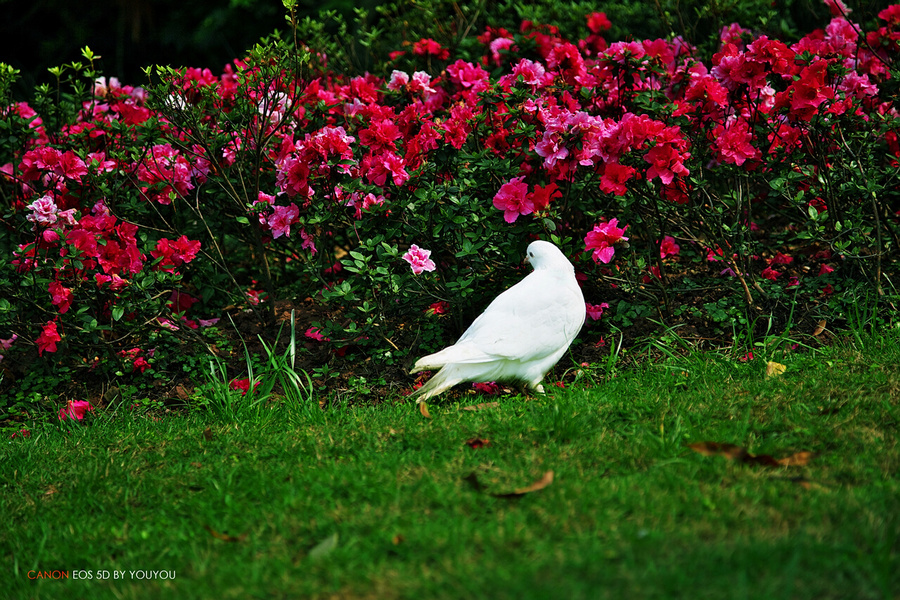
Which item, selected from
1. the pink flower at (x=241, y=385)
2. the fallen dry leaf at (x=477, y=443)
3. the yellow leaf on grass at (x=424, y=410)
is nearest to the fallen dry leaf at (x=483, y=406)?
the yellow leaf on grass at (x=424, y=410)

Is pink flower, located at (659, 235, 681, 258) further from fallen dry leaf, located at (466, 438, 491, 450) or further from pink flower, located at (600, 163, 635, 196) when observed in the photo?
fallen dry leaf, located at (466, 438, 491, 450)

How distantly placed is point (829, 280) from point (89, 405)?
3995 mm

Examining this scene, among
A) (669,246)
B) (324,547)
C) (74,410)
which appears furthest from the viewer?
(669,246)

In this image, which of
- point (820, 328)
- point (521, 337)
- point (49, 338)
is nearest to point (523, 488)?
point (521, 337)

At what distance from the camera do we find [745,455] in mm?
2600

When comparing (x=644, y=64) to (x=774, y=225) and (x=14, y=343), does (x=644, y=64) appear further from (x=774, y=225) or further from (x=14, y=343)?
(x=14, y=343)

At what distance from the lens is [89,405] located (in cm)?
401

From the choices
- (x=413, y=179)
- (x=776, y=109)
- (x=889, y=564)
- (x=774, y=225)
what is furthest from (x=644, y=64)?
(x=889, y=564)


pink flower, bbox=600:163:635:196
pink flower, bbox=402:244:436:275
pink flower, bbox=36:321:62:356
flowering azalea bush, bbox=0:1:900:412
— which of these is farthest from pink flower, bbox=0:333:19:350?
pink flower, bbox=600:163:635:196

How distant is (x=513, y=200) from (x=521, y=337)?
29.8 inches

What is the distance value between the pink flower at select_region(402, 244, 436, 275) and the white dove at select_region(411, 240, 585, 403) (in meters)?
0.39

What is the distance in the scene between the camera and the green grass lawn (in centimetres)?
202

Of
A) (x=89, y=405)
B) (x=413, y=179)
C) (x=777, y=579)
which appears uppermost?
(x=413, y=179)

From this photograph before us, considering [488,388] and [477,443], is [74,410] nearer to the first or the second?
[488,388]
